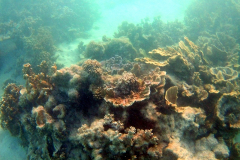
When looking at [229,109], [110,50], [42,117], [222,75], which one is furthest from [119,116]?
[110,50]

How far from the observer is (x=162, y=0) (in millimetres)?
32344

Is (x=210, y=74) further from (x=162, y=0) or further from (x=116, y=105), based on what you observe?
(x=162, y=0)

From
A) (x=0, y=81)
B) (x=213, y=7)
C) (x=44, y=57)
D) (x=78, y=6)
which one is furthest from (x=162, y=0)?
(x=0, y=81)

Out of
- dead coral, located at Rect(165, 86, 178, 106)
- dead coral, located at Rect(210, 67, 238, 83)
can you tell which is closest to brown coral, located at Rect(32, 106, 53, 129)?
dead coral, located at Rect(165, 86, 178, 106)

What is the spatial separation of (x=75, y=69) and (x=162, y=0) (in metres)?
35.3

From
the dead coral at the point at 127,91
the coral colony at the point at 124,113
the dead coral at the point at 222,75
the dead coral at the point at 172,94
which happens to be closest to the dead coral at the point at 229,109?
the coral colony at the point at 124,113

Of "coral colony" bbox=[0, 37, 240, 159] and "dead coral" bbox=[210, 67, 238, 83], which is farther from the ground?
"dead coral" bbox=[210, 67, 238, 83]

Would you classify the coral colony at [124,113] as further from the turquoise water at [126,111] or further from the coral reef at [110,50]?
the coral reef at [110,50]

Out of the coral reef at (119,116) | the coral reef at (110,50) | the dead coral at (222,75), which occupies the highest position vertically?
the coral reef at (110,50)

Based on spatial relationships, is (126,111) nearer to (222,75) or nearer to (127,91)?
(127,91)

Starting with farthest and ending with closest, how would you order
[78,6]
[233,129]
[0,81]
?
[78,6], [0,81], [233,129]

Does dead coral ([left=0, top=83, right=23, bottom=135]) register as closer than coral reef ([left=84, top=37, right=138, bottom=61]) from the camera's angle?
Yes

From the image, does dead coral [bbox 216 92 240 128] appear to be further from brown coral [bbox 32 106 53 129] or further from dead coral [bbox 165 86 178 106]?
brown coral [bbox 32 106 53 129]

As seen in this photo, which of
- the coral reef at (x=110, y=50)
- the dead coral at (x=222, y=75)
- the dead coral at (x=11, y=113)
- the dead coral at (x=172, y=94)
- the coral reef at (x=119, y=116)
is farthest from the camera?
the coral reef at (x=110, y=50)
